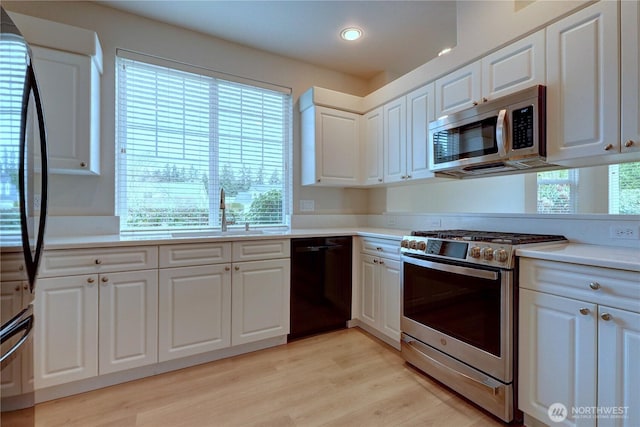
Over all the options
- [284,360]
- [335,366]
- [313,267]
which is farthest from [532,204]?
[284,360]

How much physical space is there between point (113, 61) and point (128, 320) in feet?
6.56

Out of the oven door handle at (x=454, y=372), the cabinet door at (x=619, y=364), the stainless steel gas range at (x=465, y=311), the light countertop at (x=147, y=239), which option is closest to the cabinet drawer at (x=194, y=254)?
the light countertop at (x=147, y=239)

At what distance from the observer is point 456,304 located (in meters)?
1.83

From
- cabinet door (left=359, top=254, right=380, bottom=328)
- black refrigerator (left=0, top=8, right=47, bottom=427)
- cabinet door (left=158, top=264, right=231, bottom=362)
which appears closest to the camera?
black refrigerator (left=0, top=8, right=47, bottom=427)

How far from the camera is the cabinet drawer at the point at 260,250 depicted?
2.29 metres

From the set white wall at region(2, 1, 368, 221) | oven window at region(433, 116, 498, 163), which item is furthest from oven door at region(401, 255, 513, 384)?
white wall at region(2, 1, 368, 221)

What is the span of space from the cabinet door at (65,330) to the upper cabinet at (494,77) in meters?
2.71

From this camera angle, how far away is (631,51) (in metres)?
1.42

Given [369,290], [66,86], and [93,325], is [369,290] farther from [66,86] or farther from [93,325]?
[66,86]

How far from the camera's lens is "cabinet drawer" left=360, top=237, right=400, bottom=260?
2369 millimetres

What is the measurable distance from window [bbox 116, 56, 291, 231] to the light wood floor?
1.23 m

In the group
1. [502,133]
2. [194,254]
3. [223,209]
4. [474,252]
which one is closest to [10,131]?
[194,254]

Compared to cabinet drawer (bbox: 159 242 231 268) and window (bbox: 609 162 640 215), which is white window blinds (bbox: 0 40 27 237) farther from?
window (bbox: 609 162 640 215)

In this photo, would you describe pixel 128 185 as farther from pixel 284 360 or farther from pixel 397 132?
pixel 397 132
